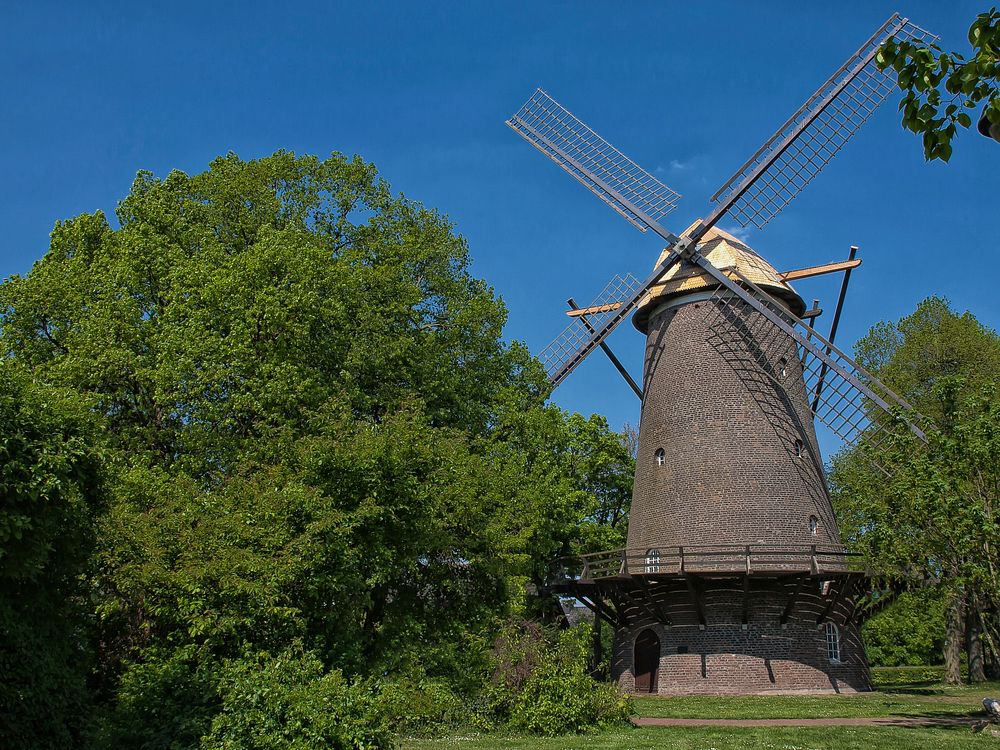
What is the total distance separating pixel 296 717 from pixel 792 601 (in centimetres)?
1580

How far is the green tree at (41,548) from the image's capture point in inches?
320

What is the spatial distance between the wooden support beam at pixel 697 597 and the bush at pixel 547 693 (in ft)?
17.9

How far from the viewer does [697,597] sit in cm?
2214

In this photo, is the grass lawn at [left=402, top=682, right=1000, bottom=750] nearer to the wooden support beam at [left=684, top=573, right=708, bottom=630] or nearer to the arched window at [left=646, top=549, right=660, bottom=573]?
the wooden support beam at [left=684, top=573, right=708, bottom=630]

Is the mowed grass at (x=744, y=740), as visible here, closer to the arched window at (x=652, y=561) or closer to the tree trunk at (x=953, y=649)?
the arched window at (x=652, y=561)

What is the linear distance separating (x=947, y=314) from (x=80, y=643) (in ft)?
105

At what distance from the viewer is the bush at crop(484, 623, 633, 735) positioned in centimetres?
1565

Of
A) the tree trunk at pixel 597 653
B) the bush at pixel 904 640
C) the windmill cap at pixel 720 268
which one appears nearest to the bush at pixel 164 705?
the windmill cap at pixel 720 268

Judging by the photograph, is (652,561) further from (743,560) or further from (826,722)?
(826,722)

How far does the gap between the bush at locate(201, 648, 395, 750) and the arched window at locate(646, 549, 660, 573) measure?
13392 millimetres

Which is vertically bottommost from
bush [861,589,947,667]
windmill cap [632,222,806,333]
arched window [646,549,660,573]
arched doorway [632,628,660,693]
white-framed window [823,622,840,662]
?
arched doorway [632,628,660,693]

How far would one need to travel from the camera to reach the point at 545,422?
26203 millimetres

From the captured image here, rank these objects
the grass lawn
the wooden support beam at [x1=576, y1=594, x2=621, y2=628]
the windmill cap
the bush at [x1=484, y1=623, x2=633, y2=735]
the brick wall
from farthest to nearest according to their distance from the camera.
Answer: the wooden support beam at [x1=576, y1=594, x2=621, y2=628] < the windmill cap < the brick wall < the bush at [x1=484, y1=623, x2=633, y2=735] < the grass lawn

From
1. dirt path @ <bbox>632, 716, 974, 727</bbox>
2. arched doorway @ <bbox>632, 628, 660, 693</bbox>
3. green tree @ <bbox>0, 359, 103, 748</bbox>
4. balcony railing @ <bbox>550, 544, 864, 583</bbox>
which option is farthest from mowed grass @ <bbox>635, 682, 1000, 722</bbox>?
green tree @ <bbox>0, 359, 103, 748</bbox>
